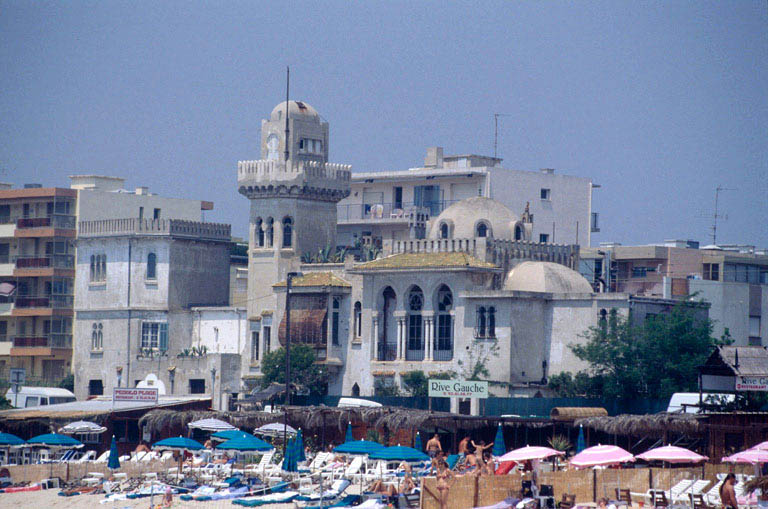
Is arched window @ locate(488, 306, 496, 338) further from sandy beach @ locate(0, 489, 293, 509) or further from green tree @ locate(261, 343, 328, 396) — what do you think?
sandy beach @ locate(0, 489, 293, 509)

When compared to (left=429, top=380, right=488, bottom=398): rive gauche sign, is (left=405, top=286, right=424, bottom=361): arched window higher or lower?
higher

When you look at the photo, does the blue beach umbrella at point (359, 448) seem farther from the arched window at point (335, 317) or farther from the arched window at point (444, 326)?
the arched window at point (335, 317)

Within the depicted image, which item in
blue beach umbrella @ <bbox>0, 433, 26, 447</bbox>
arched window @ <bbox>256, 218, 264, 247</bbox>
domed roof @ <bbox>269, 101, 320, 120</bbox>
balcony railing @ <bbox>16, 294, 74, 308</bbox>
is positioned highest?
domed roof @ <bbox>269, 101, 320, 120</bbox>

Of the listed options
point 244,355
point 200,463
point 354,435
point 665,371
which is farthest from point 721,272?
point 200,463

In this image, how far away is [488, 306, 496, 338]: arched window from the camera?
73.8m

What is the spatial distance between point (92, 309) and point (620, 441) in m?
39.8

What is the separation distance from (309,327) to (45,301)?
70.0 feet

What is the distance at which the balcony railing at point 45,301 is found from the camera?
94250mm

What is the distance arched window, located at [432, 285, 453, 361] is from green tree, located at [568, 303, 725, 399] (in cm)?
603

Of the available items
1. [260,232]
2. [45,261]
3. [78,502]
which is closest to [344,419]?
[78,502]

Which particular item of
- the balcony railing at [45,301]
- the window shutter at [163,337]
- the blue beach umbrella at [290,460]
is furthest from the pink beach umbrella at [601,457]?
the balcony railing at [45,301]

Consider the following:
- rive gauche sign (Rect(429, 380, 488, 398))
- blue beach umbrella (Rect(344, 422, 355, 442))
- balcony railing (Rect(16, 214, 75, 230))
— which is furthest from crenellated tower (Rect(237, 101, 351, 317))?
blue beach umbrella (Rect(344, 422, 355, 442))

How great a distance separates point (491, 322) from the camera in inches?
2908

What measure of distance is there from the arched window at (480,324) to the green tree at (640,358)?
434cm
